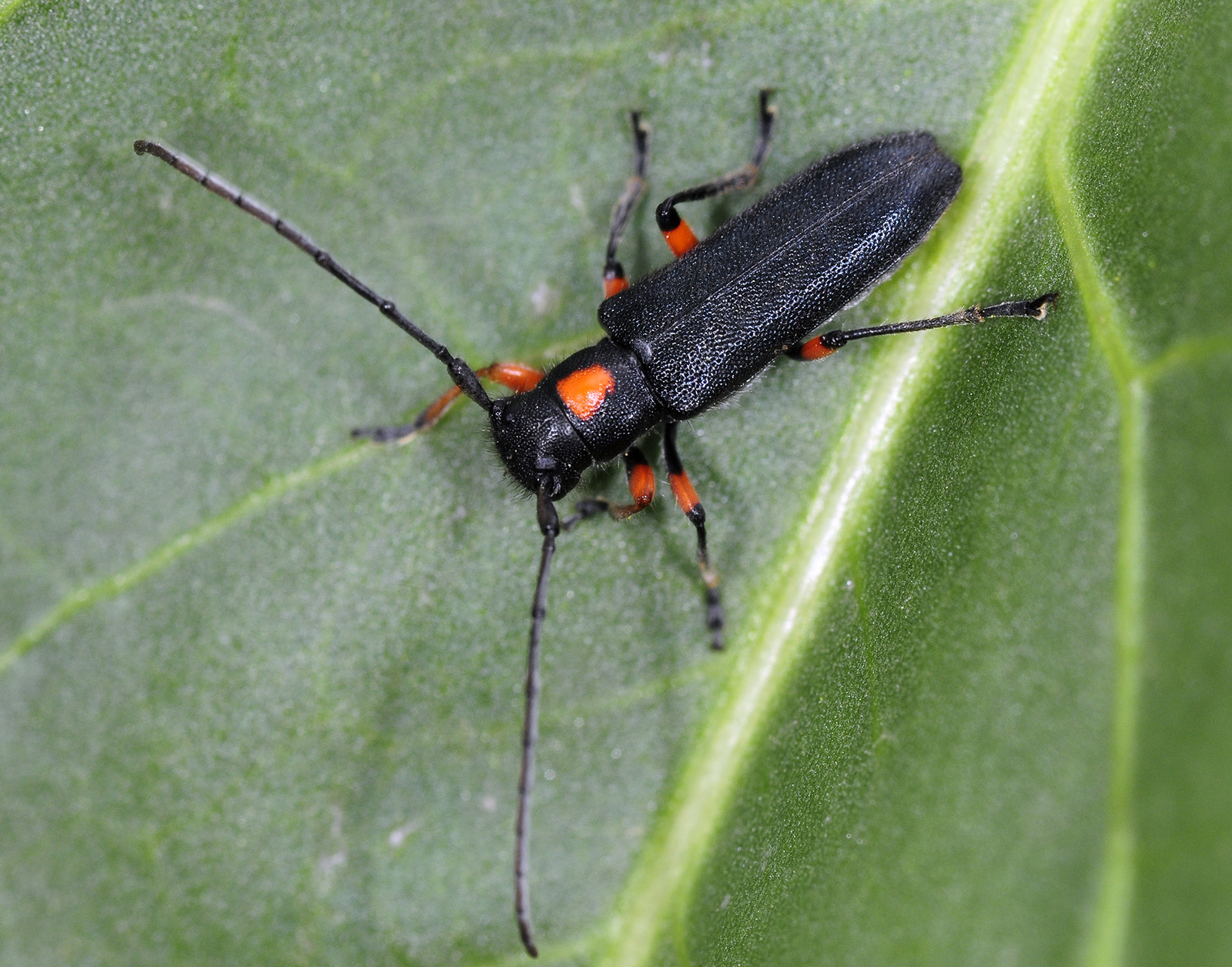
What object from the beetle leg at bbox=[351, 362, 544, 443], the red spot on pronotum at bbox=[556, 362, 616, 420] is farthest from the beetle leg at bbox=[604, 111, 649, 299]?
the beetle leg at bbox=[351, 362, 544, 443]

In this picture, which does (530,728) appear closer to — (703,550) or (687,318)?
(703,550)

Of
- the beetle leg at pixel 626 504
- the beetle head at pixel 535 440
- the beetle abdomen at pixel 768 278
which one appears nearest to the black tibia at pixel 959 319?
the beetle abdomen at pixel 768 278

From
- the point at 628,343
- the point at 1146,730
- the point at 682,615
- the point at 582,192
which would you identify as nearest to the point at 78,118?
the point at 582,192

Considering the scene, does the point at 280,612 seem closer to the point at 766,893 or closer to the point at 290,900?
the point at 290,900

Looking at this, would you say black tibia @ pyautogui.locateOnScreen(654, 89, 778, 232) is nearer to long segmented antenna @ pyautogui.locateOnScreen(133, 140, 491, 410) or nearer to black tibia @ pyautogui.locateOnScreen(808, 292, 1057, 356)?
black tibia @ pyautogui.locateOnScreen(808, 292, 1057, 356)

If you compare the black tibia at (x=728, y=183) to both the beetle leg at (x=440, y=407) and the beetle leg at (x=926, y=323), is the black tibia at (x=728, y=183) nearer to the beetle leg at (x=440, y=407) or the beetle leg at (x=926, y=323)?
the beetle leg at (x=926, y=323)

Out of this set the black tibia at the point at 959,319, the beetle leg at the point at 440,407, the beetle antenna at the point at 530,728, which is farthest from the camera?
the beetle leg at the point at 440,407
